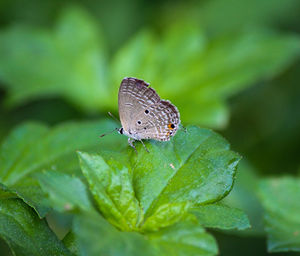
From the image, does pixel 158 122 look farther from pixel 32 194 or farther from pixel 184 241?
pixel 184 241

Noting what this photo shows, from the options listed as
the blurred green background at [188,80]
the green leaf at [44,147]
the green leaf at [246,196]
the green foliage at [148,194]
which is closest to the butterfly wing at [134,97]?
the green leaf at [44,147]

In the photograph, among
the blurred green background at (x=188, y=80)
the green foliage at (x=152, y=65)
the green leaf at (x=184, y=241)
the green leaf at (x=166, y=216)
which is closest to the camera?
the green leaf at (x=184, y=241)

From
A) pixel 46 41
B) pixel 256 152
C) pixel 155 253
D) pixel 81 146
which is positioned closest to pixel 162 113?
pixel 81 146

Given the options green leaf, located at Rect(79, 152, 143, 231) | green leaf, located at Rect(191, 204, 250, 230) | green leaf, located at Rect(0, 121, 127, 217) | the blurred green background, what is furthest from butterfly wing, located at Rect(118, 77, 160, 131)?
the blurred green background

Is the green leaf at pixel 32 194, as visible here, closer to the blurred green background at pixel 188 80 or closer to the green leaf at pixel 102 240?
the green leaf at pixel 102 240

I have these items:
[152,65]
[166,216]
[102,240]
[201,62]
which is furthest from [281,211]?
[152,65]

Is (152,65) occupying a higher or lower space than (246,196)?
higher

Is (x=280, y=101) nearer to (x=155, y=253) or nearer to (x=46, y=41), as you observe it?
(x=46, y=41)
